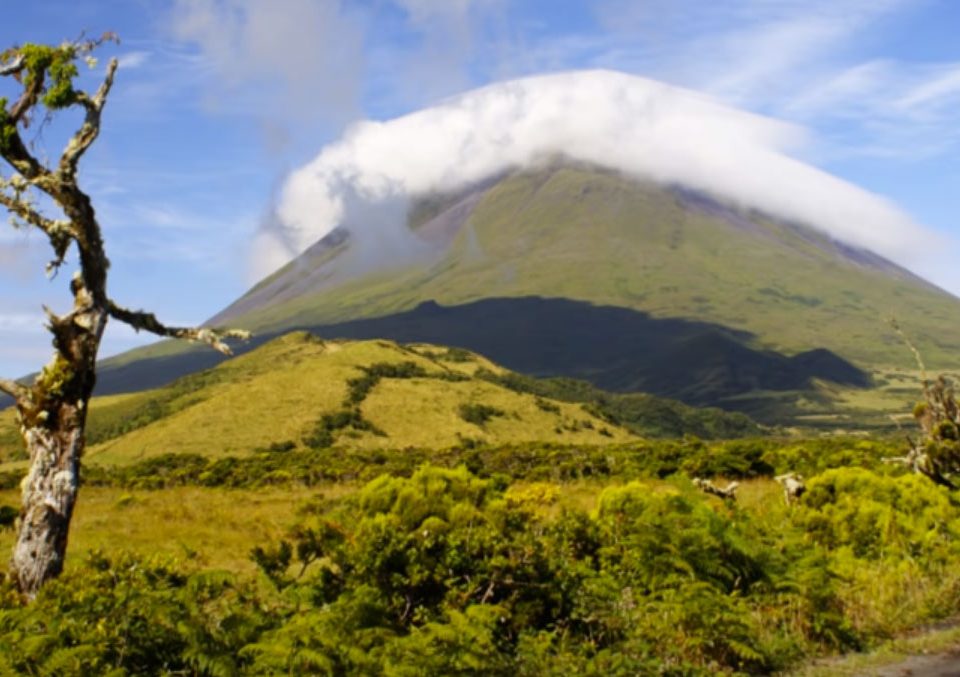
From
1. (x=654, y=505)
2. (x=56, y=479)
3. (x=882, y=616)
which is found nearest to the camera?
(x=56, y=479)

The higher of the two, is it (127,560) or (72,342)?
(72,342)

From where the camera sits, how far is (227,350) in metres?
10.5

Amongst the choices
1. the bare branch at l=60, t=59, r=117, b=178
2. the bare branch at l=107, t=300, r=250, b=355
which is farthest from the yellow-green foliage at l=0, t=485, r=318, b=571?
the bare branch at l=60, t=59, r=117, b=178

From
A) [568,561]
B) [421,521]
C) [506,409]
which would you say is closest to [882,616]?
[568,561]

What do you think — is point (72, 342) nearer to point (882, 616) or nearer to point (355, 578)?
point (355, 578)

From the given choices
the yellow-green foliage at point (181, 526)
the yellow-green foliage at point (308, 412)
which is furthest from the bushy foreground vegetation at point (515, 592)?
the yellow-green foliage at point (308, 412)

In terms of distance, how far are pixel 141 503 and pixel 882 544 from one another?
20.2 m

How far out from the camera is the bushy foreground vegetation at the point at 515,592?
7.92 meters

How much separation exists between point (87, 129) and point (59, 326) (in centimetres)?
256

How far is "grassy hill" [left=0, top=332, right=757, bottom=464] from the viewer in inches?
3344

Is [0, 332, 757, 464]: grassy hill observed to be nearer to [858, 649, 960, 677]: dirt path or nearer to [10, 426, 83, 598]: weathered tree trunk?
[10, 426, 83, 598]: weathered tree trunk

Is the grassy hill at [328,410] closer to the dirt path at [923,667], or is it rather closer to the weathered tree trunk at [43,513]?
the weathered tree trunk at [43,513]

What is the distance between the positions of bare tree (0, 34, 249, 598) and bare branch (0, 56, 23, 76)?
0.01 m

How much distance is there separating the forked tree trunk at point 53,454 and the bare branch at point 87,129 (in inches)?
72.6
